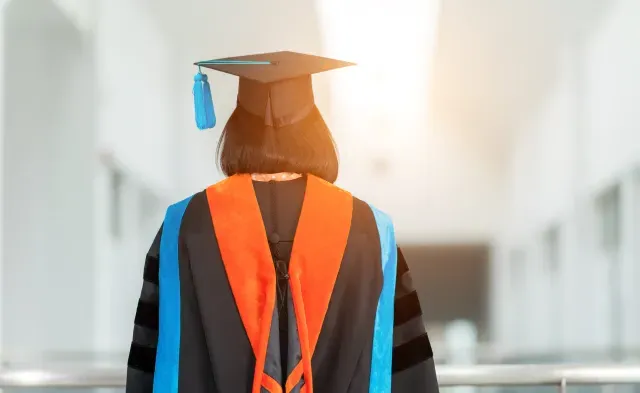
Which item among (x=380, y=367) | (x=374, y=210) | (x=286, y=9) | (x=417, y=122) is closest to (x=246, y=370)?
(x=380, y=367)

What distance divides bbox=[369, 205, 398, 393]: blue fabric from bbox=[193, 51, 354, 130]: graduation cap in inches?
11.4

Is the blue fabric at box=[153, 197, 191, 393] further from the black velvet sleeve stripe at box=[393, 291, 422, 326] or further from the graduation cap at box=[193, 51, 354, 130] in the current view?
the black velvet sleeve stripe at box=[393, 291, 422, 326]

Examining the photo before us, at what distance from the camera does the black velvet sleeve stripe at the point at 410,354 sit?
151cm

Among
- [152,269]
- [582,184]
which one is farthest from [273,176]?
[582,184]

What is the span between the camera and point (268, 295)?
53.6 inches

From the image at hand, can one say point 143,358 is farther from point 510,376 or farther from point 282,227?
point 510,376

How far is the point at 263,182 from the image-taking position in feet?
4.78

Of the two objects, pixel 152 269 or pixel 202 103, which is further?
pixel 202 103

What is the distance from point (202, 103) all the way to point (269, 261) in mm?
440

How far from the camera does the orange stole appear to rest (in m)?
1.36

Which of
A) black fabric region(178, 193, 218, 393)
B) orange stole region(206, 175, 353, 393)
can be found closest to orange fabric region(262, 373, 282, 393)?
orange stole region(206, 175, 353, 393)

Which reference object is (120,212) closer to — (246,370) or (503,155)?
(503,155)

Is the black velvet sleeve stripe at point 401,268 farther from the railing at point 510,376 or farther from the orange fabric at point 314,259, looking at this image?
the railing at point 510,376

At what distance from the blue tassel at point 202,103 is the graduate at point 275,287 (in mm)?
106
